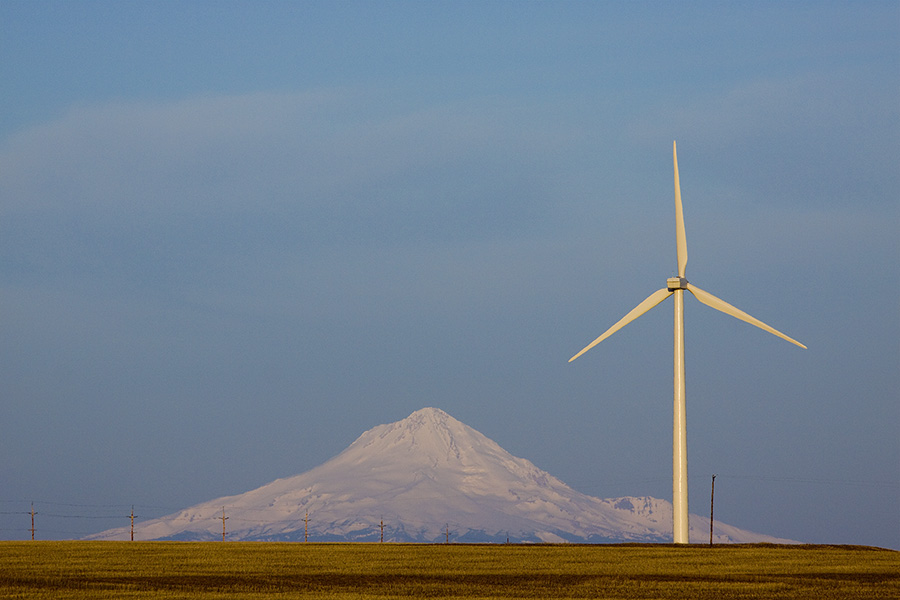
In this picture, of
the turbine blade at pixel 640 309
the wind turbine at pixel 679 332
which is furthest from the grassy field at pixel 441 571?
the turbine blade at pixel 640 309

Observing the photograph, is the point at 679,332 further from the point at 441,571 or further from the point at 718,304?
the point at 441,571

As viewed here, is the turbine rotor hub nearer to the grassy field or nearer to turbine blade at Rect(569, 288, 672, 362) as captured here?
turbine blade at Rect(569, 288, 672, 362)

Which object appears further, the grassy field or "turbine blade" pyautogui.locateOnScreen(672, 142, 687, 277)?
"turbine blade" pyautogui.locateOnScreen(672, 142, 687, 277)

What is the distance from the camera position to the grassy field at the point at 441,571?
203 ft

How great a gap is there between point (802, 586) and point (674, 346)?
43.4 metres

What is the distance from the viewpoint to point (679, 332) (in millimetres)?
109000

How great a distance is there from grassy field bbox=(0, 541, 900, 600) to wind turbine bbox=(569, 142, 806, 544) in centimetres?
598

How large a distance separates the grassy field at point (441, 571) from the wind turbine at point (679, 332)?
19.6 ft

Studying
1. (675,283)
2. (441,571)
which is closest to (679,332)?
(675,283)

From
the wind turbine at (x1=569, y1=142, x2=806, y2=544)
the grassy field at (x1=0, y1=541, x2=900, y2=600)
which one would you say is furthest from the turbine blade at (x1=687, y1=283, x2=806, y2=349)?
the grassy field at (x1=0, y1=541, x2=900, y2=600)

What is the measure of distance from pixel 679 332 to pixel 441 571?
40780 mm

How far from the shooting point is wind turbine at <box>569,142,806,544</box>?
105m

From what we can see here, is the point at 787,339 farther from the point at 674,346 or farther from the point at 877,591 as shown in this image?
the point at 877,591

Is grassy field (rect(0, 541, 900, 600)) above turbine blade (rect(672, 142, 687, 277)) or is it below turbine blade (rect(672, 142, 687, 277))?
below
